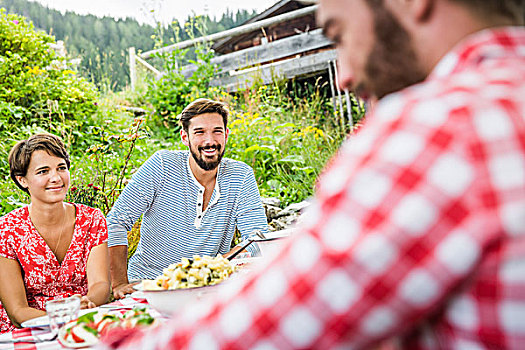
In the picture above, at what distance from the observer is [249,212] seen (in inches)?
128

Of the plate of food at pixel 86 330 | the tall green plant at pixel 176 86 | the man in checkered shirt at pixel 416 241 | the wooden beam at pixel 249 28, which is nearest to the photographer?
→ the man in checkered shirt at pixel 416 241

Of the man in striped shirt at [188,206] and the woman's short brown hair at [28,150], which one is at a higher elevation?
the woman's short brown hair at [28,150]

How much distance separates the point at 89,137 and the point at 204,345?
657cm

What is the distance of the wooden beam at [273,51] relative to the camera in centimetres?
791

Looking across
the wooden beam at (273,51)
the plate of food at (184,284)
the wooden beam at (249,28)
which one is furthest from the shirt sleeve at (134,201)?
the wooden beam at (249,28)

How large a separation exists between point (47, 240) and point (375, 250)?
2422mm

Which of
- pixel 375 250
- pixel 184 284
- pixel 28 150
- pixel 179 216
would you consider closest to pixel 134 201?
pixel 179 216

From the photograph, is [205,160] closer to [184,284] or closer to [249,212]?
[249,212]

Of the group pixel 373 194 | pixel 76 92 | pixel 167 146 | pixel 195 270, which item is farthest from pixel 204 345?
pixel 76 92

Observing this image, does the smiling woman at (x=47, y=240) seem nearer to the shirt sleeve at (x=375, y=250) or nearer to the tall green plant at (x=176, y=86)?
the shirt sleeve at (x=375, y=250)

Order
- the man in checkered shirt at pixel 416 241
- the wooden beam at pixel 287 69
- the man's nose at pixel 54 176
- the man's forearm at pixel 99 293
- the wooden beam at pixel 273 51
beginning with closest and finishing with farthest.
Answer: the man in checkered shirt at pixel 416 241
the man's forearm at pixel 99 293
the man's nose at pixel 54 176
the wooden beam at pixel 287 69
the wooden beam at pixel 273 51

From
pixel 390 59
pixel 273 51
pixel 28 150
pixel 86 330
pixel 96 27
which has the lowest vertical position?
pixel 86 330

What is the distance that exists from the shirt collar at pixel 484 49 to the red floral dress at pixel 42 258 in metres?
2.34

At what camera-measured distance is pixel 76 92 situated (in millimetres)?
7008
